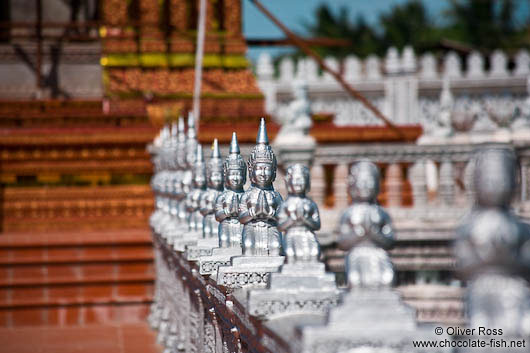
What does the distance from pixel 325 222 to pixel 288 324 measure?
7.51m

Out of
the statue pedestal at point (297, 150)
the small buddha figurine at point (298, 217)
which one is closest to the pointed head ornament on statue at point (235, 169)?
the small buddha figurine at point (298, 217)

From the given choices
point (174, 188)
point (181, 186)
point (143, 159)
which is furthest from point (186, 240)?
point (143, 159)

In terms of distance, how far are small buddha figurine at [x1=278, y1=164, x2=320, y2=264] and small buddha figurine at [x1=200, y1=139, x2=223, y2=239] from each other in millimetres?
2026

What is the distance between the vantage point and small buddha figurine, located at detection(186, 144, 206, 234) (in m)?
6.65

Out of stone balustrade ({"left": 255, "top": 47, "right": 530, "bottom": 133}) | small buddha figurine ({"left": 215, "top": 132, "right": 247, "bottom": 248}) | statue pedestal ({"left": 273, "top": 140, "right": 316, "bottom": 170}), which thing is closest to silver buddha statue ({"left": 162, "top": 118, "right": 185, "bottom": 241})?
statue pedestal ({"left": 273, "top": 140, "right": 316, "bottom": 170})

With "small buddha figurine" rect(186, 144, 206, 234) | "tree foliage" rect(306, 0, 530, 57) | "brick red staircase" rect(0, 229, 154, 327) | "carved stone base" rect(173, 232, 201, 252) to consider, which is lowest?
"brick red staircase" rect(0, 229, 154, 327)

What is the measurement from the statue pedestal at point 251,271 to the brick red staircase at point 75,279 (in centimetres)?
630

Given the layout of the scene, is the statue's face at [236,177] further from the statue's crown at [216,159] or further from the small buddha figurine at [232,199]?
the statue's crown at [216,159]

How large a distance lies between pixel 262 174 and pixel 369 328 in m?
1.80

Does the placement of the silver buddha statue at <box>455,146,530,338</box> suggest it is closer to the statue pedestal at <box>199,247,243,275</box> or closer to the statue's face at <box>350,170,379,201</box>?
the statue's face at <box>350,170,379,201</box>

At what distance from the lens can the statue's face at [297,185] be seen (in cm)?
378

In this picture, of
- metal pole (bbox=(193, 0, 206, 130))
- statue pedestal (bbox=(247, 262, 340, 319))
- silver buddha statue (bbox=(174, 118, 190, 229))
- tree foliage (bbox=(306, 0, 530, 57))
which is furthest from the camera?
tree foliage (bbox=(306, 0, 530, 57))

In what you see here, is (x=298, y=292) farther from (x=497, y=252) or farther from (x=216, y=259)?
(x=216, y=259)

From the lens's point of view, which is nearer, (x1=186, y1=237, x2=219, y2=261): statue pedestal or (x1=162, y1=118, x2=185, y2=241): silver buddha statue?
(x1=186, y1=237, x2=219, y2=261): statue pedestal
